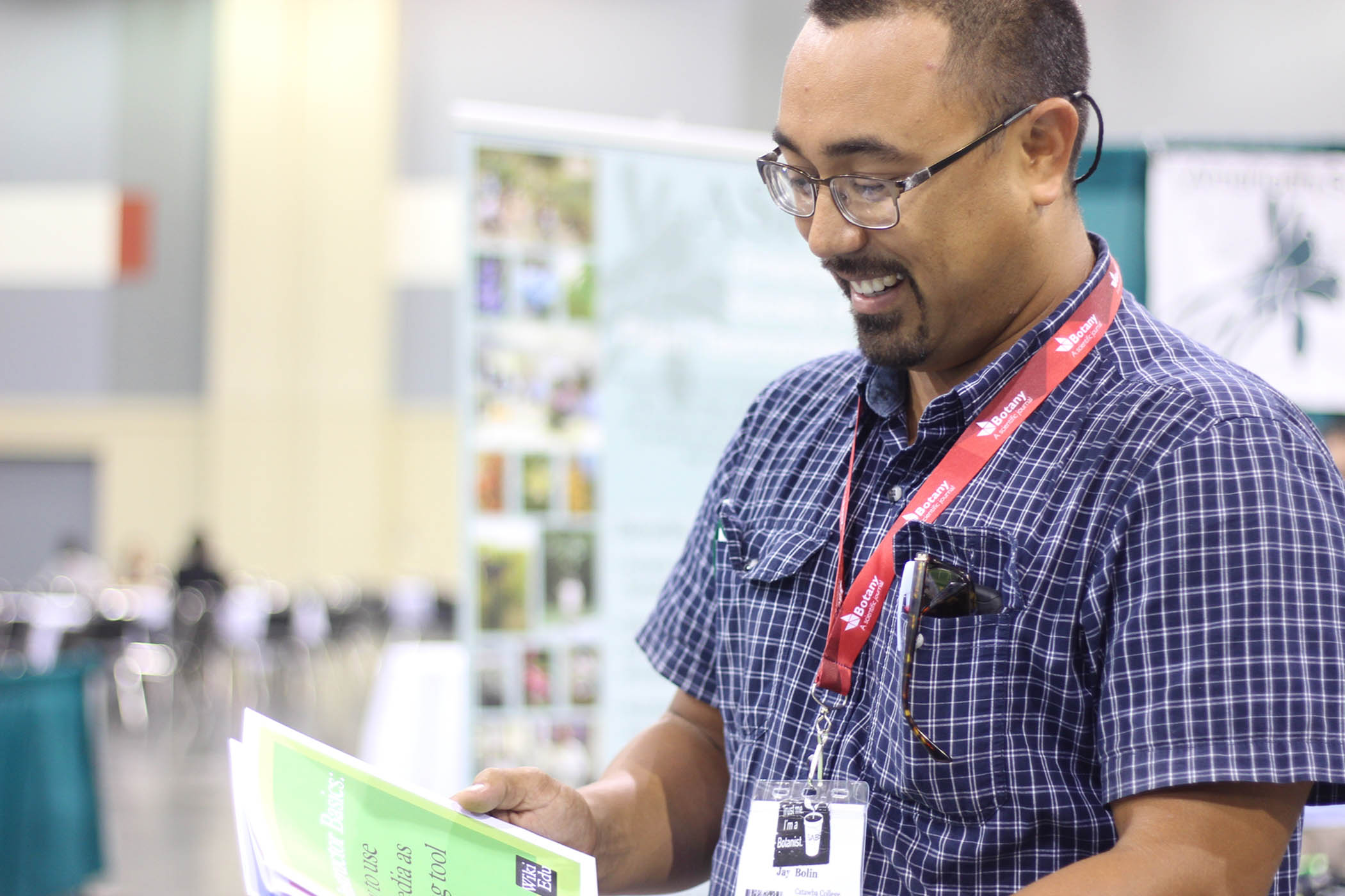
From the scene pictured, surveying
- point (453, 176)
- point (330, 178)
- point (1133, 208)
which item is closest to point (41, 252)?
point (330, 178)

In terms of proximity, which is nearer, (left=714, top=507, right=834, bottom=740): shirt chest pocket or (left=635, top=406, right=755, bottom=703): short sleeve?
(left=714, top=507, right=834, bottom=740): shirt chest pocket

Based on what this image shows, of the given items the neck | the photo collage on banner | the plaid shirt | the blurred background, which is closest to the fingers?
the plaid shirt

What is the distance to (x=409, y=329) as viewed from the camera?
12742mm

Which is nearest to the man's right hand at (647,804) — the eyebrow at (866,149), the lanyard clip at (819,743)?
the lanyard clip at (819,743)

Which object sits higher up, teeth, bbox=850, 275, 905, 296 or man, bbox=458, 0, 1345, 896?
teeth, bbox=850, 275, 905, 296

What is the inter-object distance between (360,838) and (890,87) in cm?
78

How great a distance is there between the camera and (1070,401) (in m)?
1.04

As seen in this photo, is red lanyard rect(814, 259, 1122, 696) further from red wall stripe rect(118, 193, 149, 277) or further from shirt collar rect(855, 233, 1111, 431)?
red wall stripe rect(118, 193, 149, 277)

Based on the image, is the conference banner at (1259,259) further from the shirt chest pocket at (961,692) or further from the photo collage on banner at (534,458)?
the shirt chest pocket at (961,692)

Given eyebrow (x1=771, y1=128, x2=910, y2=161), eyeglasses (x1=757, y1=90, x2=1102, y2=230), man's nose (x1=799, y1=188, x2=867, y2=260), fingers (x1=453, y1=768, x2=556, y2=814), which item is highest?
eyebrow (x1=771, y1=128, x2=910, y2=161)

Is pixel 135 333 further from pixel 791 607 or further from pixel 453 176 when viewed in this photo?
pixel 791 607

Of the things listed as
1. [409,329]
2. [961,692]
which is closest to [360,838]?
[961,692]

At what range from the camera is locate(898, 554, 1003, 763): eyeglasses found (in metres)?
0.97

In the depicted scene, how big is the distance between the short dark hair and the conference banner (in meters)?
1.45
